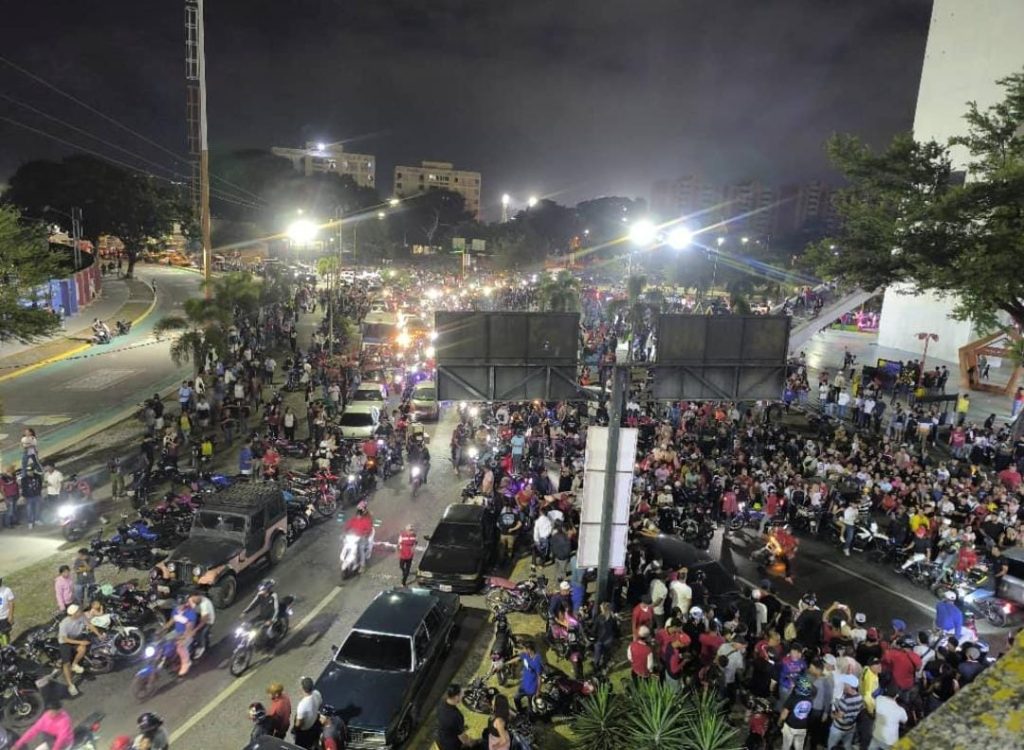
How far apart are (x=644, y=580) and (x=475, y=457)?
10215 mm

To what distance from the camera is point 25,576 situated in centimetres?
1351

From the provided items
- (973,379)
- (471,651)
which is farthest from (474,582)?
(973,379)

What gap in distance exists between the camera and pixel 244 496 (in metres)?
14.1

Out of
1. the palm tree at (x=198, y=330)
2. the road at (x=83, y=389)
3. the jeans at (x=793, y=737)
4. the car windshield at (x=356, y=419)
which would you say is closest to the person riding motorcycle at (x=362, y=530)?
the jeans at (x=793, y=737)

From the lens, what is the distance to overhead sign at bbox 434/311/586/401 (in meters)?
11.4

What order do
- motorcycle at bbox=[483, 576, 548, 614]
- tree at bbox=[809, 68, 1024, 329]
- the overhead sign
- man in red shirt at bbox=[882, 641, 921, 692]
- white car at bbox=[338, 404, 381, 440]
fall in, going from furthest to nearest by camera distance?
white car at bbox=[338, 404, 381, 440] < tree at bbox=[809, 68, 1024, 329] < motorcycle at bbox=[483, 576, 548, 614] < the overhead sign < man in red shirt at bbox=[882, 641, 921, 692]

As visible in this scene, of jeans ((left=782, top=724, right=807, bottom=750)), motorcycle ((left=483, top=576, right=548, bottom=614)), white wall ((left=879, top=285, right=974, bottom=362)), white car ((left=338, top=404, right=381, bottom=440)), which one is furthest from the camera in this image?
white wall ((left=879, top=285, right=974, bottom=362))

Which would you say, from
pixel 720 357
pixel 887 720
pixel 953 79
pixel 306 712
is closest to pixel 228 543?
pixel 306 712

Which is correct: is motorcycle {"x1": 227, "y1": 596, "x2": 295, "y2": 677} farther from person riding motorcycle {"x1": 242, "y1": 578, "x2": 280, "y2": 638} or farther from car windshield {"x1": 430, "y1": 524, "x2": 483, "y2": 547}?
car windshield {"x1": 430, "y1": 524, "x2": 483, "y2": 547}

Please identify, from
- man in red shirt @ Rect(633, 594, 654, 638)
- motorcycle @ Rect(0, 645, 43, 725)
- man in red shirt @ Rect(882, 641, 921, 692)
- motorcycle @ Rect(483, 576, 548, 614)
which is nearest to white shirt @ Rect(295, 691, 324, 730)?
motorcycle @ Rect(0, 645, 43, 725)

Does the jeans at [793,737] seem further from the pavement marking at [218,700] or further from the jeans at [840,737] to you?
the pavement marking at [218,700]

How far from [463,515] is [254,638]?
17.5 feet

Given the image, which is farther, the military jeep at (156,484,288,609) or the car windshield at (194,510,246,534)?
the car windshield at (194,510,246,534)

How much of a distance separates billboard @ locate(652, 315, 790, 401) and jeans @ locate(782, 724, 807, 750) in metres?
5.52
